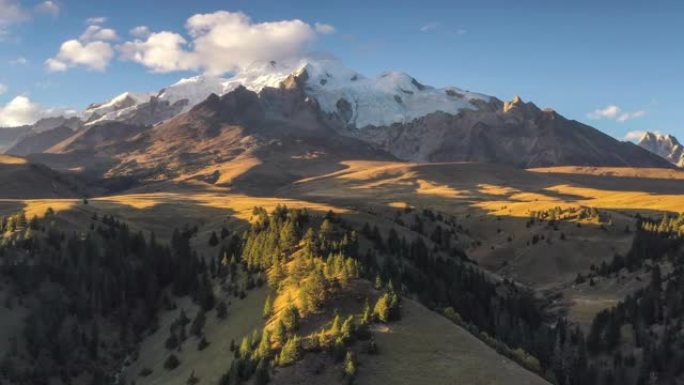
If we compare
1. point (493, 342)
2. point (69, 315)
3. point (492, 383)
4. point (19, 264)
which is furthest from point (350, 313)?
point (19, 264)

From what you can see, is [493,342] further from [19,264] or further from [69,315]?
[19,264]

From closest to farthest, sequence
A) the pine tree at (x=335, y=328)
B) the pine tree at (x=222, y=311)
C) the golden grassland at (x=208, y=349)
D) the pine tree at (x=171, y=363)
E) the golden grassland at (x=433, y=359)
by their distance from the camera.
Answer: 1. the golden grassland at (x=433, y=359)
2. the pine tree at (x=335, y=328)
3. the golden grassland at (x=208, y=349)
4. the pine tree at (x=171, y=363)
5. the pine tree at (x=222, y=311)

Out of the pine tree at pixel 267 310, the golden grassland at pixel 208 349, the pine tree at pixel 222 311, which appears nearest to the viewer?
the golden grassland at pixel 208 349

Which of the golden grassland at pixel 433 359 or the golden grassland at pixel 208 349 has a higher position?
the golden grassland at pixel 433 359

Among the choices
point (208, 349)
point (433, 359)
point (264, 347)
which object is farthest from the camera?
point (208, 349)

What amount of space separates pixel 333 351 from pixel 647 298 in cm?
11082

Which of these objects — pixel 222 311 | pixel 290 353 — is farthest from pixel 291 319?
pixel 222 311

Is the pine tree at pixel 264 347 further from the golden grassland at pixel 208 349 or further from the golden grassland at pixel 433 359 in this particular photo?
the golden grassland at pixel 433 359

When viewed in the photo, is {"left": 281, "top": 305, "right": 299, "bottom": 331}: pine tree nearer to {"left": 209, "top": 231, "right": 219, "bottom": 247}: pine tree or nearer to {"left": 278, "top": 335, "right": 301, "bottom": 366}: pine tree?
{"left": 278, "top": 335, "right": 301, "bottom": 366}: pine tree

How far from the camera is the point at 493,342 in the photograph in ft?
307

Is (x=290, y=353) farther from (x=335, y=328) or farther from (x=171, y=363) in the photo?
(x=171, y=363)

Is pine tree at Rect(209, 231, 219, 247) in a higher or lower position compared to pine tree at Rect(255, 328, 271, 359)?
higher

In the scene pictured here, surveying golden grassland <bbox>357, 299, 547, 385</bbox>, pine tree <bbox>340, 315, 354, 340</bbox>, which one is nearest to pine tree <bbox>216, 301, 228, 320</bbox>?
pine tree <bbox>340, 315, 354, 340</bbox>

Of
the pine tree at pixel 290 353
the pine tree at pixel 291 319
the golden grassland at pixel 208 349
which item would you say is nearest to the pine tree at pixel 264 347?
the pine tree at pixel 291 319
